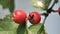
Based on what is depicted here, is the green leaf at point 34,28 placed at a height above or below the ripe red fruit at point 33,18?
below

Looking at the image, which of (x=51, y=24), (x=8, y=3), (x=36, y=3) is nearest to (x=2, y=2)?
(x=8, y=3)

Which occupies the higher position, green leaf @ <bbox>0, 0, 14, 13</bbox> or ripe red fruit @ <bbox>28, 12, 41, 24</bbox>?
green leaf @ <bbox>0, 0, 14, 13</bbox>

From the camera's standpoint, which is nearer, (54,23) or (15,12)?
(15,12)

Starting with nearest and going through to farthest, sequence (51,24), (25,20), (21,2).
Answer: (25,20), (21,2), (51,24)

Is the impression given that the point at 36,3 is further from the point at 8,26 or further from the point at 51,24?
the point at 51,24

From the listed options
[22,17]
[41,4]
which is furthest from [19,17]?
[41,4]

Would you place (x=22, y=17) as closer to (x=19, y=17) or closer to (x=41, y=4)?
(x=19, y=17)

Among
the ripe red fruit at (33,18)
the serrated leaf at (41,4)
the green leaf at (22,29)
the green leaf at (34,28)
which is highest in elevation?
the serrated leaf at (41,4)

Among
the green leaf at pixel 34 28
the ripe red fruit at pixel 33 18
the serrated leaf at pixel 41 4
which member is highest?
the serrated leaf at pixel 41 4
